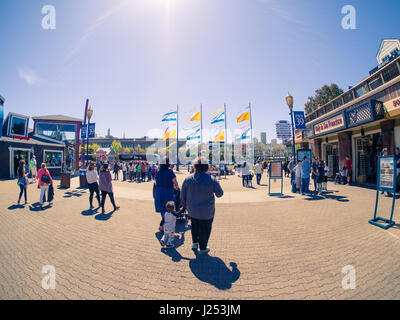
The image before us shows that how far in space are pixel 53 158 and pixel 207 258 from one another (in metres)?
27.1

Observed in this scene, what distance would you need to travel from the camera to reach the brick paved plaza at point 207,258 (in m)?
2.46

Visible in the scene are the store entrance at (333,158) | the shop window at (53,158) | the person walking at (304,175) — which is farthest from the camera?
the shop window at (53,158)

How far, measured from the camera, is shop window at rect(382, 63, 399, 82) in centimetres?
993

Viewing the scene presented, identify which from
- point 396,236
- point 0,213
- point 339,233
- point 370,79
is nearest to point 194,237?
point 339,233

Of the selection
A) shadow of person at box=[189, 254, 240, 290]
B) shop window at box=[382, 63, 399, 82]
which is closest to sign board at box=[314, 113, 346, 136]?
shop window at box=[382, 63, 399, 82]

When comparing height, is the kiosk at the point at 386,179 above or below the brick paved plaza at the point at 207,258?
above

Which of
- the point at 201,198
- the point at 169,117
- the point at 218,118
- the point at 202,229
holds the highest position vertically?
the point at 169,117

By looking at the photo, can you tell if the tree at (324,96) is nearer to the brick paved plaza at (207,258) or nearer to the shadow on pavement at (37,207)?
the brick paved plaza at (207,258)

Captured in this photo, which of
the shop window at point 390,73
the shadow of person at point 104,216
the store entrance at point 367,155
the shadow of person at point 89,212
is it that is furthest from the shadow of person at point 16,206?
the store entrance at point 367,155

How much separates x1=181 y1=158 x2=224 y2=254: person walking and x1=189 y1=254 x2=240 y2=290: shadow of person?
29cm

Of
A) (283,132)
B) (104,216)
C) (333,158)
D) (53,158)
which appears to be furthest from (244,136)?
(283,132)

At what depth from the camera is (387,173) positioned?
5.03 m

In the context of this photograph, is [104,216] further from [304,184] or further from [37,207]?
[304,184]

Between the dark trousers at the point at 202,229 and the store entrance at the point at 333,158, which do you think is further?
the store entrance at the point at 333,158
